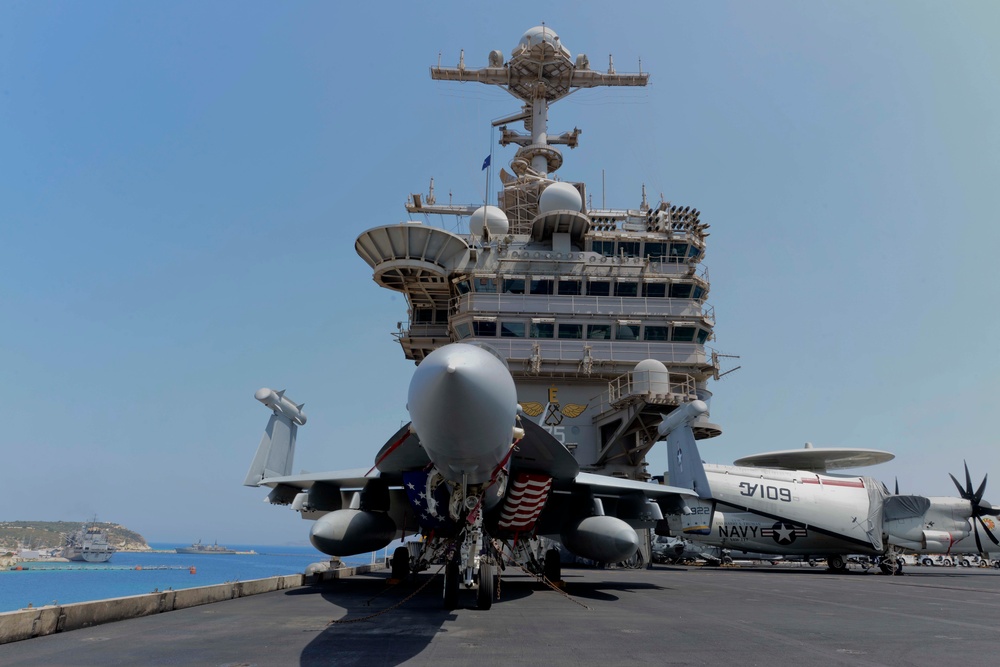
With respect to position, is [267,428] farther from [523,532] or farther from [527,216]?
[527,216]

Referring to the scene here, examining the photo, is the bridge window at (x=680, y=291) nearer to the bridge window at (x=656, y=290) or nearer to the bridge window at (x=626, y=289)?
the bridge window at (x=656, y=290)

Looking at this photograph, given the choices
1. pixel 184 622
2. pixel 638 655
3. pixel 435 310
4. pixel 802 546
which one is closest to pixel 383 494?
pixel 184 622

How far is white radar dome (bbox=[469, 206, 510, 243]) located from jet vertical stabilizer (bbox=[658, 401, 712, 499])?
1524 cm

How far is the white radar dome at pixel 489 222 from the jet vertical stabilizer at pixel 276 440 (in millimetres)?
14610

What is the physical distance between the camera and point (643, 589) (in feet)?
47.3

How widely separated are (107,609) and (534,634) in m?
5.85

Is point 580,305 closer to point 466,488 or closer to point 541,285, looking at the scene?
point 541,285

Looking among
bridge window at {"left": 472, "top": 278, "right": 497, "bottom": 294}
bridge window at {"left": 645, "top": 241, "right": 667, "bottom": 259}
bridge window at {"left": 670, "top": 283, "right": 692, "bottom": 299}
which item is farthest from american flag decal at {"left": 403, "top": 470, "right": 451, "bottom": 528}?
bridge window at {"left": 645, "top": 241, "right": 667, "bottom": 259}

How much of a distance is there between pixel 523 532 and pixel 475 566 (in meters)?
3.01

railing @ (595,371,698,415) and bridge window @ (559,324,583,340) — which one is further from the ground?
bridge window @ (559,324,583,340)

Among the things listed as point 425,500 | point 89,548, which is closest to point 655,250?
point 425,500

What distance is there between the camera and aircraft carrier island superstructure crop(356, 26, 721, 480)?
26031 mm

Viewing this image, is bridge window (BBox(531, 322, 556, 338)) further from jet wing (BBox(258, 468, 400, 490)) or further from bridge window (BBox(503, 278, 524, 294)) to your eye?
jet wing (BBox(258, 468, 400, 490))

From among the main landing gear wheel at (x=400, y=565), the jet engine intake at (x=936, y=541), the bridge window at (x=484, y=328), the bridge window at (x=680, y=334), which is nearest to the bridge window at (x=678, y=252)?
the bridge window at (x=680, y=334)
